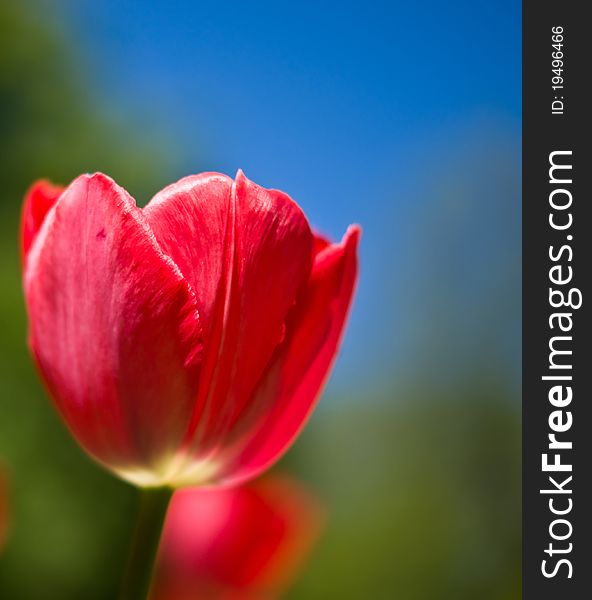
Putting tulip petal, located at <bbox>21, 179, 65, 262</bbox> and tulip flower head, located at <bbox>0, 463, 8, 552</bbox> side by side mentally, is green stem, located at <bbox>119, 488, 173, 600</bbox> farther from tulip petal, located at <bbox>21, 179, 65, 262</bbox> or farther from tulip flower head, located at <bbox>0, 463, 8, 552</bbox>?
tulip flower head, located at <bbox>0, 463, 8, 552</bbox>

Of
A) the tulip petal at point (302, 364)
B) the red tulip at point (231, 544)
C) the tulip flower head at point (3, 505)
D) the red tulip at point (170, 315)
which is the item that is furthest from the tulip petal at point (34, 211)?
the red tulip at point (231, 544)

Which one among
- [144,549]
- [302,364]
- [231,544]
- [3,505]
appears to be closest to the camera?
[144,549]

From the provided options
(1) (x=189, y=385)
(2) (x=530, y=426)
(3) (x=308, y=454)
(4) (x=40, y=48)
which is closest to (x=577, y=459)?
(2) (x=530, y=426)

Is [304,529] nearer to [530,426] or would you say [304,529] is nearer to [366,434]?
[530,426]

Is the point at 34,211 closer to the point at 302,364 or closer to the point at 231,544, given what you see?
the point at 302,364

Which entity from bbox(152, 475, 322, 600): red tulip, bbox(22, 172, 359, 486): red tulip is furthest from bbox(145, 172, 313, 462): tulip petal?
bbox(152, 475, 322, 600): red tulip

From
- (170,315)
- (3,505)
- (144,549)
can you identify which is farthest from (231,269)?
(3,505)
